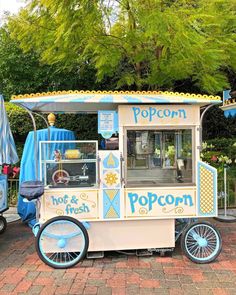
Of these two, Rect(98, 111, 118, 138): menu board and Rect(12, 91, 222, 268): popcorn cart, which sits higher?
Rect(98, 111, 118, 138): menu board

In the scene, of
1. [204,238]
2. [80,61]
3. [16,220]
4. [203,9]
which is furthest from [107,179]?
[80,61]

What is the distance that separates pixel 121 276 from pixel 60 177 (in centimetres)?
142

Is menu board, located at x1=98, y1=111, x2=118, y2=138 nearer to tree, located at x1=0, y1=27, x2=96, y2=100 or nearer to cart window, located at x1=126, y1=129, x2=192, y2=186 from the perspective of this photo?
cart window, located at x1=126, y1=129, x2=192, y2=186

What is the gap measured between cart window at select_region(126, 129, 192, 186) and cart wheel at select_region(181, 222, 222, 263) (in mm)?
615

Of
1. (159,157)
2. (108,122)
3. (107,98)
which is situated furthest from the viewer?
(159,157)

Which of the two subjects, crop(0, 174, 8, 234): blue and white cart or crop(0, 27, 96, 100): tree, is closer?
crop(0, 174, 8, 234): blue and white cart

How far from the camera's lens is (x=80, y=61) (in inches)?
363

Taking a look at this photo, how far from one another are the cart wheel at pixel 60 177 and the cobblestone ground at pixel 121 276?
106 centimetres

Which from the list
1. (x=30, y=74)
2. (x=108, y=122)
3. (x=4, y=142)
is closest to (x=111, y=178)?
(x=108, y=122)

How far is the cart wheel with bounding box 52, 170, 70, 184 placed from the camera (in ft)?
15.2

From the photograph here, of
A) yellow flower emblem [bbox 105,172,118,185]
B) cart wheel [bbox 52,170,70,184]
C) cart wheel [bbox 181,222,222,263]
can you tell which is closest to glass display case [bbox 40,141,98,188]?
cart wheel [bbox 52,170,70,184]

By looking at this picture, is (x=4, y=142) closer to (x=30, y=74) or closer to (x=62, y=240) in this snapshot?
(x=62, y=240)

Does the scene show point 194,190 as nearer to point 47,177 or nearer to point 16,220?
point 47,177

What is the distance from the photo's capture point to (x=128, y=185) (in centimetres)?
464
